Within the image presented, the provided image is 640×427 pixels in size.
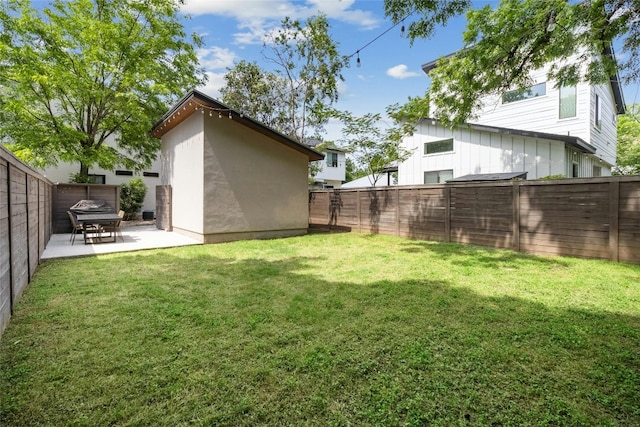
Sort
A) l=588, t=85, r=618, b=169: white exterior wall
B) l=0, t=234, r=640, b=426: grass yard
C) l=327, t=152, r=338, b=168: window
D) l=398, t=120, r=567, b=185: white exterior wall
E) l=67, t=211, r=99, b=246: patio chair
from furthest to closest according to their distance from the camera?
l=327, t=152, r=338, b=168: window, l=588, t=85, r=618, b=169: white exterior wall, l=398, t=120, r=567, b=185: white exterior wall, l=67, t=211, r=99, b=246: patio chair, l=0, t=234, r=640, b=426: grass yard

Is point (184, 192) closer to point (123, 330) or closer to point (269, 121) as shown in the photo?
point (123, 330)

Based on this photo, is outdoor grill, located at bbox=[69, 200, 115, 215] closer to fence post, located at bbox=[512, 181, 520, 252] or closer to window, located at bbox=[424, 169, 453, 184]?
fence post, located at bbox=[512, 181, 520, 252]

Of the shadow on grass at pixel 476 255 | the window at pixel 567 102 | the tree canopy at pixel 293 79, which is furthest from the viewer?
the tree canopy at pixel 293 79

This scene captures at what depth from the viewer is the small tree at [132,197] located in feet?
49.8

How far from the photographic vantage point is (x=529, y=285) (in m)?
4.39

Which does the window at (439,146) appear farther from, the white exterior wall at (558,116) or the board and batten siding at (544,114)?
the white exterior wall at (558,116)

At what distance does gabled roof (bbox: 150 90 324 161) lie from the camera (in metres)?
7.71

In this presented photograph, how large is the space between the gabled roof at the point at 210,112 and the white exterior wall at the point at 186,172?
22cm

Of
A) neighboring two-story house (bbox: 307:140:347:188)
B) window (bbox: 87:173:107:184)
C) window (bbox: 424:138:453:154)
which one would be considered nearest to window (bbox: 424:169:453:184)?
window (bbox: 424:138:453:154)

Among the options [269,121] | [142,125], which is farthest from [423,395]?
[269,121]

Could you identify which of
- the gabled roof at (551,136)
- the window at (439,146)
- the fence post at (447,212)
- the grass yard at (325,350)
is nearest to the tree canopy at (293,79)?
the window at (439,146)

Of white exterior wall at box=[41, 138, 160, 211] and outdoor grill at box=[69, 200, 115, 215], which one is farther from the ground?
white exterior wall at box=[41, 138, 160, 211]

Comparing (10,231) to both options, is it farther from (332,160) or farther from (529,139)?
(332,160)

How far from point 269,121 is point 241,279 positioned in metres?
13.1
